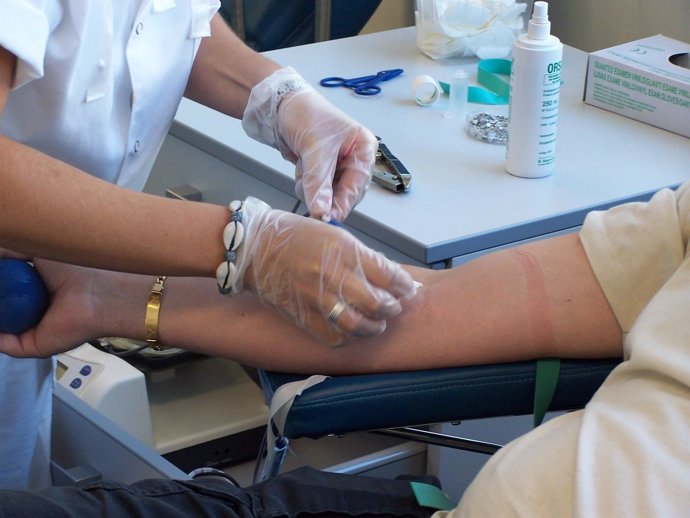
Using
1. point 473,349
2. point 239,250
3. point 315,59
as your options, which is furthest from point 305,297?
point 315,59

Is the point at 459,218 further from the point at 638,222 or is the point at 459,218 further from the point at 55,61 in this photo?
the point at 55,61

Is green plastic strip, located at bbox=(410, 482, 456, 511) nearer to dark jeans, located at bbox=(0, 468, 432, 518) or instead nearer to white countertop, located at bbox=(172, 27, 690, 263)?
dark jeans, located at bbox=(0, 468, 432, 518)

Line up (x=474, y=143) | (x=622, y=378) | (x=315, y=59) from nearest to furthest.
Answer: (x=622, y=378), (x=474, y=143), (x=315, y=59)

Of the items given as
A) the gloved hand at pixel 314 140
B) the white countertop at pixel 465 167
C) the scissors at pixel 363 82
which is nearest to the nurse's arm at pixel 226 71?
the gloved hand at pixel 314 140

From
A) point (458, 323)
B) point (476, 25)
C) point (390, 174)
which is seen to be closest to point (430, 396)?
point (458, 323)

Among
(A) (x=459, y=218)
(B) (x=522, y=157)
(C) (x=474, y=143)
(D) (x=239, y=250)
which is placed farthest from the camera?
(C) (x=474, y=143)

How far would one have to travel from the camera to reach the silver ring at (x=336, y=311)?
101 cm

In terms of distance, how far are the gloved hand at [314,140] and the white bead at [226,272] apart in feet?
0.68

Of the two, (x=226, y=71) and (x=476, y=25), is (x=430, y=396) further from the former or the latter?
(x=476, y=25)

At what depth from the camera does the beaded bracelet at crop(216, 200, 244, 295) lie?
3.36 ft

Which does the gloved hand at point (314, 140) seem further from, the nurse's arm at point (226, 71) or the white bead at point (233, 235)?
the white bead at point (233, 235)

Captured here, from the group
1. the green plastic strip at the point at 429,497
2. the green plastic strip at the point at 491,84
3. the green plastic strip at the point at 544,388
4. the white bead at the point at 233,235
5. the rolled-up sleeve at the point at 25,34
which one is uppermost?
the rolled-up sleeve at the point at 25,34

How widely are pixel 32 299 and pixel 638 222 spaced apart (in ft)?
2.16

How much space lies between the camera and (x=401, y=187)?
A: 4.81 ft
